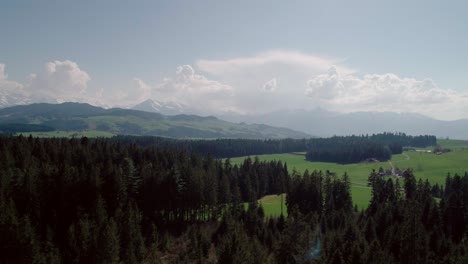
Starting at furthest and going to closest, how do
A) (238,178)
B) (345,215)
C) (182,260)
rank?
1. (238,178)
2. (345,215)
3. (182,260)

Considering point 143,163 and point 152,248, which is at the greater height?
point 143,163

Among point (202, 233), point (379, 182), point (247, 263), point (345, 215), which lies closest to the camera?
point (247, 263)

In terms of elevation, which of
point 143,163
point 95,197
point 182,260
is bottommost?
point 182,260

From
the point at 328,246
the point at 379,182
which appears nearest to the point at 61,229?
the point at 328,246

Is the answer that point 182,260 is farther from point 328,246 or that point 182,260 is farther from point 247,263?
point 328,246

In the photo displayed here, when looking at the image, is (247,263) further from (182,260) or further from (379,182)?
(379,182)

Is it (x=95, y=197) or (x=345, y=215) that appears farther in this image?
(x=345, y=215)

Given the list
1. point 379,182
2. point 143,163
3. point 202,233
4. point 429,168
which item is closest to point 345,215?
point 379,182
